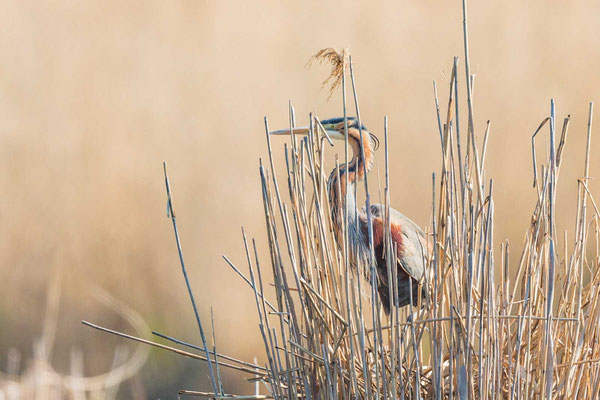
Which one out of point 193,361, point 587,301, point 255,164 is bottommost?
point 193,361

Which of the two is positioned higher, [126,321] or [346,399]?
[346,399]

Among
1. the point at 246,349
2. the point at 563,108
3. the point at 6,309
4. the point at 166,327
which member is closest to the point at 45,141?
the point at 6,309

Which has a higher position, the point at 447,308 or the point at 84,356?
the point at 447,308

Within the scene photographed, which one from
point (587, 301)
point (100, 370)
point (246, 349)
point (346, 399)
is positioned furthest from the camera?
point (246, 349)

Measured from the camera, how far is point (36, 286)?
257cm

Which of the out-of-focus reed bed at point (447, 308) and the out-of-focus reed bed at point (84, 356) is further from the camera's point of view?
the out-of-focus reed bed at point (84, 356)

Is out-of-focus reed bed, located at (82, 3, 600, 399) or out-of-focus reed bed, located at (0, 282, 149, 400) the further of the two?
out-of-focus reed bed, located at (0, 282, 149, 400)

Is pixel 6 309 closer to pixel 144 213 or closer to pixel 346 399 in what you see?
pixel 144 213

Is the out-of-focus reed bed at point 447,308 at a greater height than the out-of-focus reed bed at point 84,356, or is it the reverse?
the out-of-focus reed bed at point 447,308

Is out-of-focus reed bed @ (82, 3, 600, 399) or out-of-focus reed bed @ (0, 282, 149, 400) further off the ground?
out-of-focus reed bed @ (82, 3, 600, 399)

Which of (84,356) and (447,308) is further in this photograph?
(84,356)

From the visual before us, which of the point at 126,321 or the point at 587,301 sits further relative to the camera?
the point at 126,321

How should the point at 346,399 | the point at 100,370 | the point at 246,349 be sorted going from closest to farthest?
1. the point at 346,399
2. the point at 100,370
3. the point at 246,349

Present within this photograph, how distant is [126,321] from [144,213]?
0.39m
